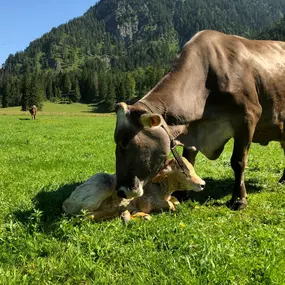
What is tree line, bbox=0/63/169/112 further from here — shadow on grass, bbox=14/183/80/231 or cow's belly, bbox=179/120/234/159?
cow's belly, bbox=179/120/234/159

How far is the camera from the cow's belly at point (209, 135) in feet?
23.5

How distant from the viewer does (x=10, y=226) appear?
5.74m

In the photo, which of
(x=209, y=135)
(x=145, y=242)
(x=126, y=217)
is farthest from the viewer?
(x=209, y=135)

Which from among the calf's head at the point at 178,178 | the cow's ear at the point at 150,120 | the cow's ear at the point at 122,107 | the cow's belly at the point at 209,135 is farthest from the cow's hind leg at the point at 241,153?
the cow's ear at the point at 122,107

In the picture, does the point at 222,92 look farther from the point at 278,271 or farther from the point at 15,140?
the point at 15,140

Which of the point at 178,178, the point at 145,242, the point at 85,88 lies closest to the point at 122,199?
the point at 178,178

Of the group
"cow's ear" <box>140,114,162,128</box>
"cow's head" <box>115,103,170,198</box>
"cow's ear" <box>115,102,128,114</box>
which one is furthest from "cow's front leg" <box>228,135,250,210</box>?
"cow's ear" <box>115,102,128,114</box>

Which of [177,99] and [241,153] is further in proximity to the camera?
[241,153]

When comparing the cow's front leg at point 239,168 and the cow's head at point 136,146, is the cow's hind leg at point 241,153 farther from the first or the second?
the cow's head at point 136,146

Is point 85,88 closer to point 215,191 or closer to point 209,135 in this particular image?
point 215,191

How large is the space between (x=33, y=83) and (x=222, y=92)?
12522 cm

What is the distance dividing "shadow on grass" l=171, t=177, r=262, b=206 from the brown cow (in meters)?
0.72

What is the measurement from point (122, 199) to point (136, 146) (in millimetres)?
1246

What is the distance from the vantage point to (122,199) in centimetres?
656
